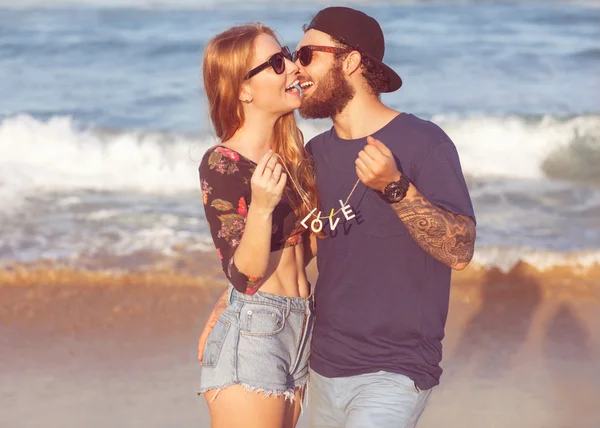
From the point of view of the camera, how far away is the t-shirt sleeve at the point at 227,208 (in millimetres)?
3613

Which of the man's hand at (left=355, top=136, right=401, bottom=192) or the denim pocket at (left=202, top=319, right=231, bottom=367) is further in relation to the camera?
the denim pocket at (left=202, top=319, right=231, bottom=367)

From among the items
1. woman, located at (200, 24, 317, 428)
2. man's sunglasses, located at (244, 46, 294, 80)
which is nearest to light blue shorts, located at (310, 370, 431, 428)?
woman, located at (200, 24, 317, 428)

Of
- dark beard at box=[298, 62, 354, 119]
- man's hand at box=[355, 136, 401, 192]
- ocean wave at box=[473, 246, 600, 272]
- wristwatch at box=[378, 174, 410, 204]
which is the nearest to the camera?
man's hand at box=[355, 136, 401, 192]

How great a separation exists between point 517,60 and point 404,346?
1511cm

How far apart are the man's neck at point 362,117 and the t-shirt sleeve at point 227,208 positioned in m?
0.57

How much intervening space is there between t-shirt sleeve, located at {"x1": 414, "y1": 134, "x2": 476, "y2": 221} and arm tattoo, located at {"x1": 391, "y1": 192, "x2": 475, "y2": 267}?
0.06m

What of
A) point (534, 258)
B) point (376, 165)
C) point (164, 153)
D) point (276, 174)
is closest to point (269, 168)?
point (276, 174)

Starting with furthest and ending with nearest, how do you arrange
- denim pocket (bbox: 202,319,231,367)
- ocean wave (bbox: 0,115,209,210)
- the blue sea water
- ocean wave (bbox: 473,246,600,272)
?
ocean wave (bbox: 0,115,209,210) → the blue sea water → ocean wave (bbox: 473,246,600,272) → denim pocket (bbox: 202,319,231,367)

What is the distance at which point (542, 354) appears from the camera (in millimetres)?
6926

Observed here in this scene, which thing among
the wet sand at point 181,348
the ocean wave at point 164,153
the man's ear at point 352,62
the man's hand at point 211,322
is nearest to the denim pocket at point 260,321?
the man's hand at point 211,322

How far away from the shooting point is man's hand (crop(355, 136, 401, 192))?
10.8ft

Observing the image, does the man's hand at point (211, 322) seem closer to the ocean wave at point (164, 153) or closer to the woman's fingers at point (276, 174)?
the woman's fingers at point (276, 174)

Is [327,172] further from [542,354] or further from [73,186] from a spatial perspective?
[73,186]

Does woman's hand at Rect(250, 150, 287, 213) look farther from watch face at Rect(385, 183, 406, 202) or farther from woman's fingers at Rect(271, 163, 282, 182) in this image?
watch face at Rect(385, 183, 406, 202)
